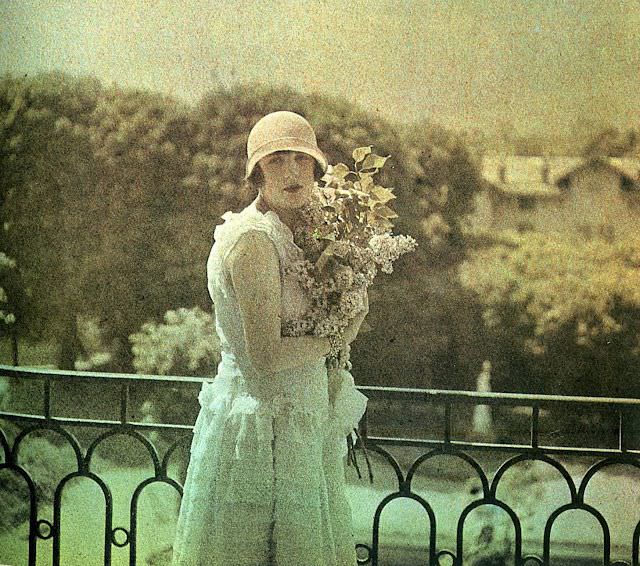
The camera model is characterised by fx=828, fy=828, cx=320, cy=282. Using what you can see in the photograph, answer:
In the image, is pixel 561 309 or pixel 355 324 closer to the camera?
pixel 355 324

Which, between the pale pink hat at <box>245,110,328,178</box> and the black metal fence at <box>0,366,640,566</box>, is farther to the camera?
the black metal fence at <box>0,366,640,566</box>

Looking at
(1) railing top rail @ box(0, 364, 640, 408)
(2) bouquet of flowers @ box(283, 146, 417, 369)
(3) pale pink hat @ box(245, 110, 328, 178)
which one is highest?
(3) pale pink hat @ box(245, 110, 328, 178)

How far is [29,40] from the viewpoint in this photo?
10.1 ft

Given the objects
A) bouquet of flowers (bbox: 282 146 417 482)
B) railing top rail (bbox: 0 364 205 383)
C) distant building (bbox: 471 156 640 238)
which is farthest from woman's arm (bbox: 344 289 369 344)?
railing top rail (bbox: 0 364 205 383)

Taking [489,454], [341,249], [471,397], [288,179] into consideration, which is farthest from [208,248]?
[489,454]

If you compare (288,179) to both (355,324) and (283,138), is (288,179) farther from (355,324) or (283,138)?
(355,324)

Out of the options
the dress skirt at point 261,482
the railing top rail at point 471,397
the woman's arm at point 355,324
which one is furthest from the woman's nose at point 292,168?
the railing top rail at point 471,397

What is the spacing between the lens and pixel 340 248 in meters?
2.54

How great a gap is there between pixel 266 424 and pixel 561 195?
4.14ft

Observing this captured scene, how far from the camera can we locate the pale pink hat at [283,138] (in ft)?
8.50

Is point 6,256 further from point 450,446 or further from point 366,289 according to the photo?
point 450,446

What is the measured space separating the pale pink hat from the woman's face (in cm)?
3

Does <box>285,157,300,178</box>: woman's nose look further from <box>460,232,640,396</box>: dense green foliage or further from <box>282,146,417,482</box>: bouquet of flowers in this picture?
<box>460,232,640,396</box>: dense green foliage

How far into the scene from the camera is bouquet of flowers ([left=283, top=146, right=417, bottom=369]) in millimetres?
2527
